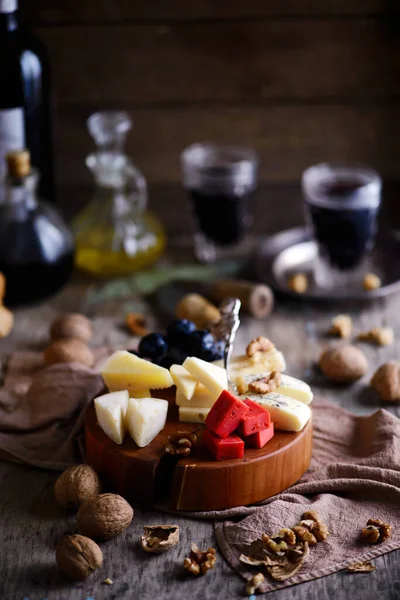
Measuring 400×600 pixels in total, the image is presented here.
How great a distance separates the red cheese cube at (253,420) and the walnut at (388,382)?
0.35m

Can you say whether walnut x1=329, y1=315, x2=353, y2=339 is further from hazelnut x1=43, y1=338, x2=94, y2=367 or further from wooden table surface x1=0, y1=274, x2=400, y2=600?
hazelnut x1=43, y1=338, x2=94, y2=367

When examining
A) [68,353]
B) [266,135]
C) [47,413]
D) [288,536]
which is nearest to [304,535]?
[288,536]

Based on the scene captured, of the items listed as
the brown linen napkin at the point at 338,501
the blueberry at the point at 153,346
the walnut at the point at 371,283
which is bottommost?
the walnut at the point at 371,283

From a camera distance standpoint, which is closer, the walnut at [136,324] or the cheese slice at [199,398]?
the cheese slice at [199,398]

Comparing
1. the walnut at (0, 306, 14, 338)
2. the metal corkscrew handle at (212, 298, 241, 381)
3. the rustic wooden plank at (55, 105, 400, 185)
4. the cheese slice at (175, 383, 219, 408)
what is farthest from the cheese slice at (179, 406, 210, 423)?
the rustic wooden plank at (55, 105, 400, 185)

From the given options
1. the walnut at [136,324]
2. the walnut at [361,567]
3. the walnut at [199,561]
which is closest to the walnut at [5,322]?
the walnut at [136,324]

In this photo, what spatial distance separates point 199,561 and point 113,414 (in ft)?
0.77

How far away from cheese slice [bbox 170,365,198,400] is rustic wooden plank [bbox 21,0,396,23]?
1094 mm

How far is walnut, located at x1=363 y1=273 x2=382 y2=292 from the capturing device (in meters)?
1.78

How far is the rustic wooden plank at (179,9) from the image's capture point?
1956 mm

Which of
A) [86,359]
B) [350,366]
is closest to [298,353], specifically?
[350,366]

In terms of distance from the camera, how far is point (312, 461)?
1.25 metres

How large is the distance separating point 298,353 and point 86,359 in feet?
1.34

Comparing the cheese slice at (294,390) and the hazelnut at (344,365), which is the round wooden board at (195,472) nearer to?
the cheese slice at (294,390)
